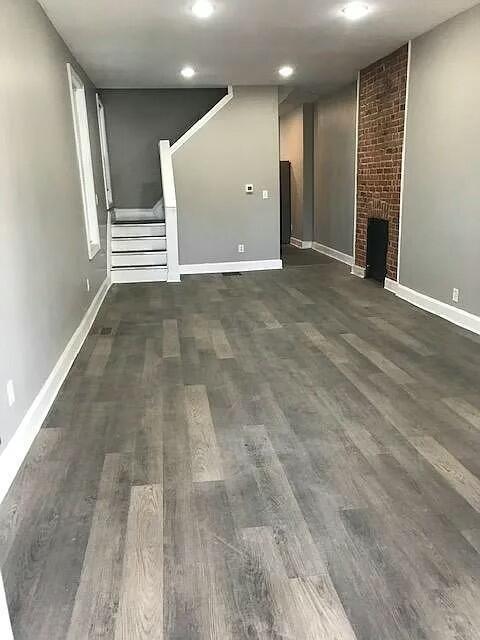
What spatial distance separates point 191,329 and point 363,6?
3078 millimetres

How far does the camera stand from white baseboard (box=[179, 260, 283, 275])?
8.03 metres

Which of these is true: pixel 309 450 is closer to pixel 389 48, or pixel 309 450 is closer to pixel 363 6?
pixel 363 6

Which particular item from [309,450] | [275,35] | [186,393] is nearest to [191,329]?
[186,393]

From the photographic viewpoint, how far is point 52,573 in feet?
6.29

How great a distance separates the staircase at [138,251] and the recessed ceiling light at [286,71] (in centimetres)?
262

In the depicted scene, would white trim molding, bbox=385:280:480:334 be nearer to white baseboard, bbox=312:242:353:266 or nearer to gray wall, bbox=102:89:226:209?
white baseboard, bbox=312:242:353:266

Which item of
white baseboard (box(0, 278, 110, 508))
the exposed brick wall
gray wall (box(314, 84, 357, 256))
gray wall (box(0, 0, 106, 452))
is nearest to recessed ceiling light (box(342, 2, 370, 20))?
the exposed brick wall

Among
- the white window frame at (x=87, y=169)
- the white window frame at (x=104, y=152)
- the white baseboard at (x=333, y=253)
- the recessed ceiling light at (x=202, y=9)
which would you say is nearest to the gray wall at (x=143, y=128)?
the white window frame at (x=104, y=152)

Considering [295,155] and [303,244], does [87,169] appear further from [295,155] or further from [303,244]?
[295,155]

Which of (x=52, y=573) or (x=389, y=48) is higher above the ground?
(x=389, y=48)

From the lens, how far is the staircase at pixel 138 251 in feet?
24.8

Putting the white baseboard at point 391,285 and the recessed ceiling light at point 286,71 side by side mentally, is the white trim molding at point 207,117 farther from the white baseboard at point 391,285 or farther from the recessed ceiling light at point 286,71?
the white baseboard at point 391,285

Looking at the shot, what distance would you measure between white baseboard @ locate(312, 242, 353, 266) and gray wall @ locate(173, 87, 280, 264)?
114 centimetres

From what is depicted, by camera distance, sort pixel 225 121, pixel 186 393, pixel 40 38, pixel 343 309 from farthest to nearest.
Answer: pixel 225 121, pixel 343 309, pixel 40 38, pixel 186 393
